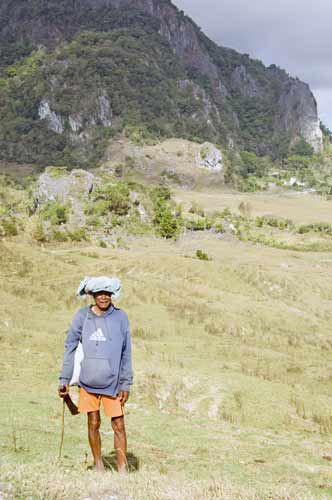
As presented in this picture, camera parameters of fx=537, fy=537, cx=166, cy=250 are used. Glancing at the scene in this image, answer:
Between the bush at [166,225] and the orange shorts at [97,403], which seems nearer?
the orange shorts at [97,403]

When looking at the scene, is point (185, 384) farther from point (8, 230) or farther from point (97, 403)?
point (8, 230)

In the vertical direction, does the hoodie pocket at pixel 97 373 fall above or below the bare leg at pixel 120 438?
above

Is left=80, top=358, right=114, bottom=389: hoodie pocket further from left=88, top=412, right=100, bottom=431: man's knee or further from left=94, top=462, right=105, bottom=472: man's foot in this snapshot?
left=94, top=462, right=105, bottom=472: man's foot

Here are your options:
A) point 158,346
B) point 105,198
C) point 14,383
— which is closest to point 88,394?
point 14,383

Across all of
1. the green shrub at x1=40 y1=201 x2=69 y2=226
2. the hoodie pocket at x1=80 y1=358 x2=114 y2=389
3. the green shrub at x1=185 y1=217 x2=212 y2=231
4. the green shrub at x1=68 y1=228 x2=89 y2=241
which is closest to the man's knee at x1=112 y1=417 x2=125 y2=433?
the hoodie pocket at x1=80 y1=358 x2=114 y2=389

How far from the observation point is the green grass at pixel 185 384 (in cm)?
609

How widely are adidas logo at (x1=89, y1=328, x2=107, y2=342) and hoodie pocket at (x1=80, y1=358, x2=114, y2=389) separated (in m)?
0.20

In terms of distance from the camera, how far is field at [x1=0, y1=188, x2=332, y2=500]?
19.3ft

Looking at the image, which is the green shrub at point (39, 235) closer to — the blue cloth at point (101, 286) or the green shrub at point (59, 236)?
the green shrub at point (59, 236)

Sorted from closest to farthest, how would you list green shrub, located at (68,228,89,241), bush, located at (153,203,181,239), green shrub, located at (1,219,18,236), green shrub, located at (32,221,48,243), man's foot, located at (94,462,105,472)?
man's foot, located at (94,462,105,472) → green shrub, located at (1,219,18,236) → green shrub, located at (32,221,48,243) → green shrub, located at (68,228,89,241) → bush, located at (153,203,181,239)

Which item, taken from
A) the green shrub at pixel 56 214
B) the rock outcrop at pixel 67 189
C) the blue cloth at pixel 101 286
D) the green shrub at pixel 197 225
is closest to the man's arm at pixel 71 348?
the blue cloth at pixel 101 286

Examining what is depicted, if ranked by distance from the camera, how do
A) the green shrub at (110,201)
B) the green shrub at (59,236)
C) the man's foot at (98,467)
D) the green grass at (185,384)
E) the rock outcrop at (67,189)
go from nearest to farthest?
the man's foot at (98,467) → the green grass at (185,384) → the green shrub at (59,236) → the green shrub at (110,201) → the rock outcrop at (67,189)

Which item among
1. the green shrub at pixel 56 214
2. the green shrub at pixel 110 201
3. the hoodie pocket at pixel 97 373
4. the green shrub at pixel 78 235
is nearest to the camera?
the hoodie pocket at pixel 97 373

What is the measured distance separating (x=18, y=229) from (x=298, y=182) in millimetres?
139203
